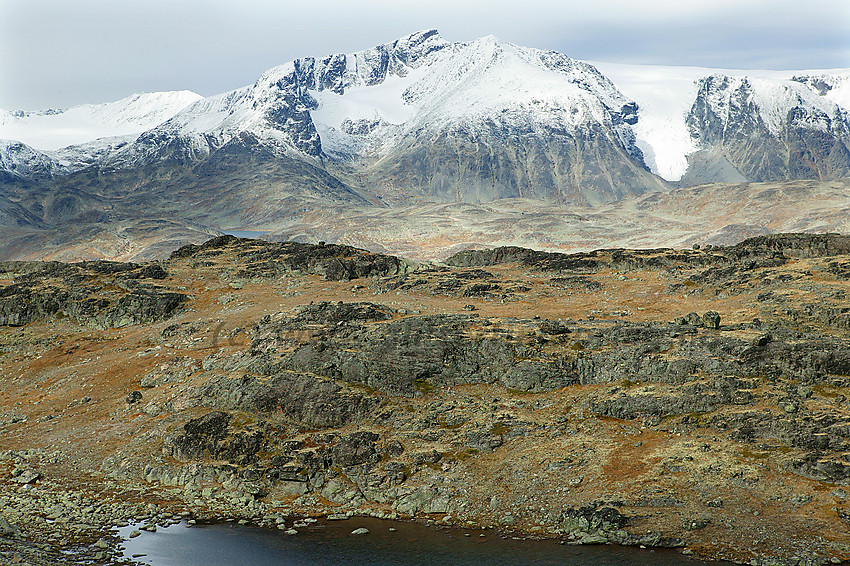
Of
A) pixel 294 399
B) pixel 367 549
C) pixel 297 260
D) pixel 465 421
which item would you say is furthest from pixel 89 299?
pixel 367 549

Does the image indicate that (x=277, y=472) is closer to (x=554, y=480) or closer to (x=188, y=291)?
(x=554, y=480)

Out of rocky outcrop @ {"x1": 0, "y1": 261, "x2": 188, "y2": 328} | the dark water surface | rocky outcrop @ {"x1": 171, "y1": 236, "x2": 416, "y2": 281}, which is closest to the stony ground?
the dark water surface

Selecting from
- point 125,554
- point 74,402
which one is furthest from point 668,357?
point 74,402

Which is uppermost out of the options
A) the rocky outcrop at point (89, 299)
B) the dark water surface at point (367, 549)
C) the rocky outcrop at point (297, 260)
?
the rocky outcrop at point (297, 260)

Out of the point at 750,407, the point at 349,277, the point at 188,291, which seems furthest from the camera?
the point at 349,277

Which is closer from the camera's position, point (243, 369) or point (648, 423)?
point (648, 423)

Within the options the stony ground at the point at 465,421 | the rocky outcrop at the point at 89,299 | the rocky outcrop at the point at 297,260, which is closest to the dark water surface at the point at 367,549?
the stony ground at the point at 465,421

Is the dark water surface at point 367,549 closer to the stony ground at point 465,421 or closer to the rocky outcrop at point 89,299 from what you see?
the stony ground at point 465,421

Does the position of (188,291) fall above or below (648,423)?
above
